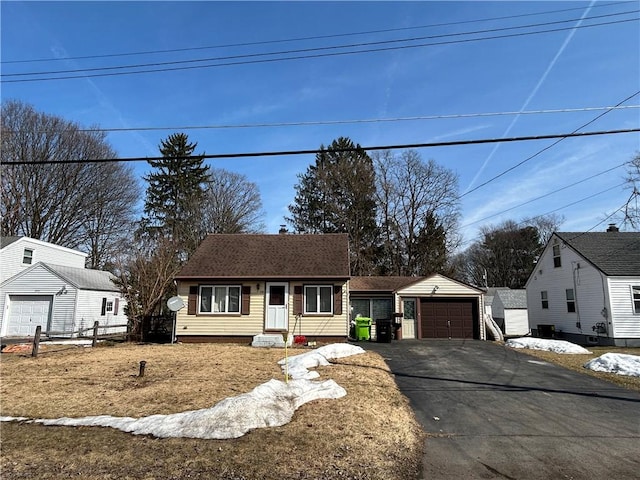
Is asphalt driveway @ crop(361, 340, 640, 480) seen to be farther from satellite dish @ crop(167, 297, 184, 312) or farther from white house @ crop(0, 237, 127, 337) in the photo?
white house @ crop(0, 237, 127, 337)

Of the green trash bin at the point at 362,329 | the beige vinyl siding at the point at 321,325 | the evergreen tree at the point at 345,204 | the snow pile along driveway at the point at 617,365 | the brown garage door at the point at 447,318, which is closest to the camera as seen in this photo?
the snow pile along driveway at the point at 617,365

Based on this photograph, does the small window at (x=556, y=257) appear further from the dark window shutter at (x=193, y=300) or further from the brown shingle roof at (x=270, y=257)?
the dark window shutter at (x=193, y=300)

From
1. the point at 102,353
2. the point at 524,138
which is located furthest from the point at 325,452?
the point at 102,353

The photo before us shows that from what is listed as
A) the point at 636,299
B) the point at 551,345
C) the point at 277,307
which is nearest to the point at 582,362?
the point at 551,345

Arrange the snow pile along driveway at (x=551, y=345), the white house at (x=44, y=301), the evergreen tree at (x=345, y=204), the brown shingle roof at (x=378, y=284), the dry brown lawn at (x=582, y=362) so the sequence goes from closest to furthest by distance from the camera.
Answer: the dry brown lawn at (x=582, y=362)
the snow pile along driveway at (x=551, y=345)
the brown shingle roof at (x=378, y=284)
the white house at (x=44, y=301)
the evergreen tree at (x=345, y=204)

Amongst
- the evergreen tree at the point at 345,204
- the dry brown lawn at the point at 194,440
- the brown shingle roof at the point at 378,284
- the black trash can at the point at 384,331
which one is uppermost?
the evergreen tree at the point at 345,204

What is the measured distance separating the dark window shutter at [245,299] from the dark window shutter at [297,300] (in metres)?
2.05

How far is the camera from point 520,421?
22.3 feet

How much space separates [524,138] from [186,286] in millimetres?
15282

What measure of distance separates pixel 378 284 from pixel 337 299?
4985 millimetres

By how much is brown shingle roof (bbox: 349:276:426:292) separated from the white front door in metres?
4.56

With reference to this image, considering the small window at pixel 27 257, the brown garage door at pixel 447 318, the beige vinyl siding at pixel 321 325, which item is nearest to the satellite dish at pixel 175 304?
the beige vinyl siding at pixel 321 325

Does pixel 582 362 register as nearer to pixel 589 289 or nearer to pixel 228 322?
pixel 589 289

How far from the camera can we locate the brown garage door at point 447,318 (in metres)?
21.0
